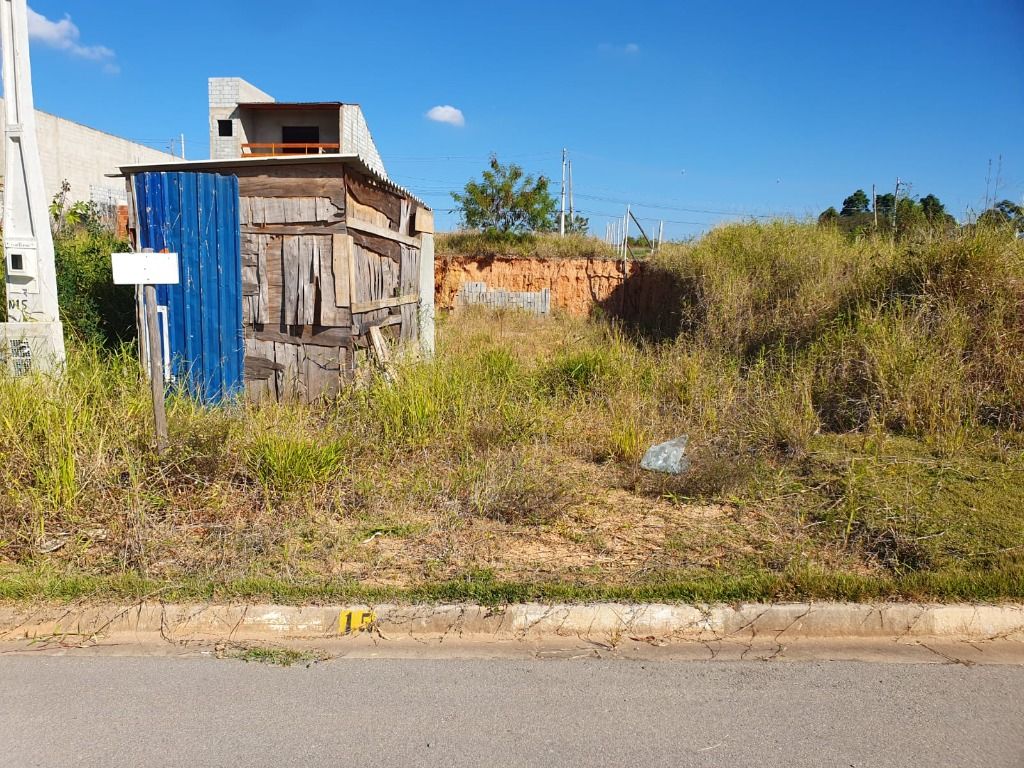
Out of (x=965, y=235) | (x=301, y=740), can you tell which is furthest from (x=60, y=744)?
(x=965, y=235)

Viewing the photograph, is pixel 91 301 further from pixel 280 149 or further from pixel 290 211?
pixel 280 149

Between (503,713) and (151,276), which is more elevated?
(151,276)

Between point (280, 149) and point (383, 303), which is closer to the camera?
point (383, 303)

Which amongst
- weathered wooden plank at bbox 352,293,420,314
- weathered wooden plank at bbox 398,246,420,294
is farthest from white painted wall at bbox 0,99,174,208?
weathered wooden plank at bbox 352,293,420,314

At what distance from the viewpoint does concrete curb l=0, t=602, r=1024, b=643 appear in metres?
3.90

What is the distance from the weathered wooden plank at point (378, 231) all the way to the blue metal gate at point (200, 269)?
1150 millimetres

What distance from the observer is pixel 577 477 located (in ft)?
19.7

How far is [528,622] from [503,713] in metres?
0.79

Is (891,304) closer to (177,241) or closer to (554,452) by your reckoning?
(554,452)

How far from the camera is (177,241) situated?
24.1 feet

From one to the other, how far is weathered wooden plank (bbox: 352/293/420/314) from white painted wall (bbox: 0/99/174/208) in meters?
20.8

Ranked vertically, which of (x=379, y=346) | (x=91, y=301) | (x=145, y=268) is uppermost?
(x=145, y=268)

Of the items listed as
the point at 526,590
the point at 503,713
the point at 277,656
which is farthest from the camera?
the point at 526,590

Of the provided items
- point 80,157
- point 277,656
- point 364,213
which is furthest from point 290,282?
point 80,157
